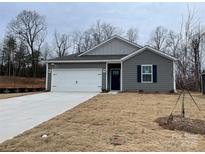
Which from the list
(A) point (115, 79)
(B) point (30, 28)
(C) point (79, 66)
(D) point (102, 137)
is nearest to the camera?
(D) point (102, 137)

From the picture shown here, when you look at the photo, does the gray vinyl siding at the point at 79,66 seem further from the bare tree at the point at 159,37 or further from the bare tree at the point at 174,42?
the bare tree at the point at 159,37

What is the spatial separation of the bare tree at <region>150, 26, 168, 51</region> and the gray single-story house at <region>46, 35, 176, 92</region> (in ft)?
80.5

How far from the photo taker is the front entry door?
20.8m

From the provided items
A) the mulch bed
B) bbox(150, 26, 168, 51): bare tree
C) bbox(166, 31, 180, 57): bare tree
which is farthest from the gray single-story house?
bbox(150, 26, 168, 51): bare tree

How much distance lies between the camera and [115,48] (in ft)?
72.7

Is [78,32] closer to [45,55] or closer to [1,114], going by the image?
[45,55]

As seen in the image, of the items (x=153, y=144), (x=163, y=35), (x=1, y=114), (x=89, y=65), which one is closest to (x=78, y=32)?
(x=163, y=35)

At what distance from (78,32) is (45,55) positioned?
8441mm

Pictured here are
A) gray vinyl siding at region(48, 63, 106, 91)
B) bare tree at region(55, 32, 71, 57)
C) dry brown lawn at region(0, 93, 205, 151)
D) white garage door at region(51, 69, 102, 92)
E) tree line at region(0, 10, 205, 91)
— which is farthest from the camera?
bare tree at region(55, 32, 71, 57)

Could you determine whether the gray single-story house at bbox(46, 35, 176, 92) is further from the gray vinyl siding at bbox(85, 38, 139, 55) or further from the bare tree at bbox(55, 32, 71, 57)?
the bare tree at bbox(55, 32, 71, 57)

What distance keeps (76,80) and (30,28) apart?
30.0 metres

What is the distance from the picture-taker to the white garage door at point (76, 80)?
19719 millimetres

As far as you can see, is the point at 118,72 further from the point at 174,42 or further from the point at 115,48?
the point at 174,42

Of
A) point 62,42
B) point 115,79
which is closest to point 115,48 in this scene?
point 115,79
